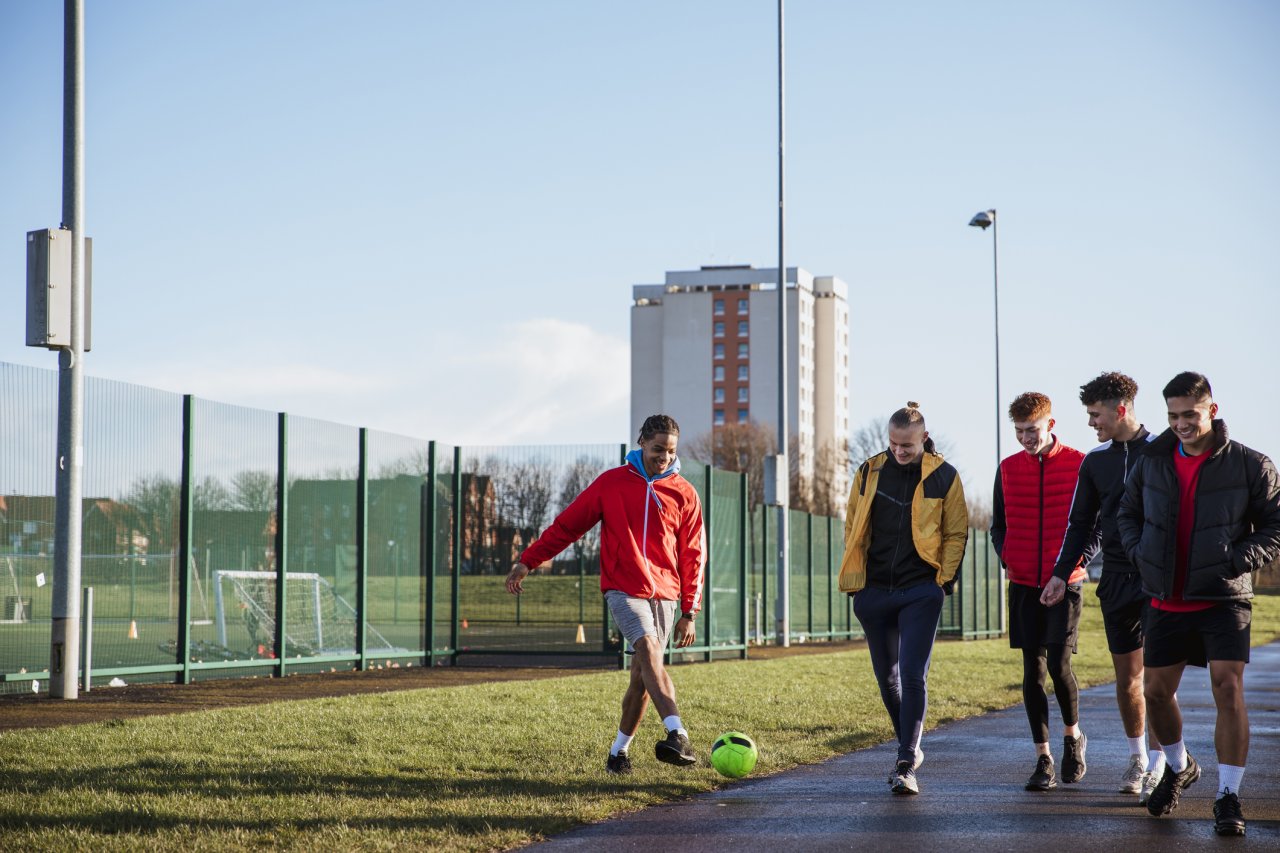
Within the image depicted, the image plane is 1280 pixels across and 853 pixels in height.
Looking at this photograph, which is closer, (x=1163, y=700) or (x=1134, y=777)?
(x=1163, y=700)

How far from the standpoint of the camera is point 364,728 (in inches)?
380

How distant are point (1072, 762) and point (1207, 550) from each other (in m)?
1.93

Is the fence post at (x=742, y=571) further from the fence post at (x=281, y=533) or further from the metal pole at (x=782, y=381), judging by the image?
the fence post at (x=281, y=533)

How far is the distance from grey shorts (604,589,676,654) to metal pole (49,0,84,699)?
573cm

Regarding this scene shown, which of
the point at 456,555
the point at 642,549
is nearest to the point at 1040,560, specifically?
the point at 642,549

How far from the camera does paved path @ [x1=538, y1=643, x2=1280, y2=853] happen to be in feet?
20.3

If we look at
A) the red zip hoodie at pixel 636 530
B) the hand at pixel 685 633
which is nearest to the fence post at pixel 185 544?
the red zip hoodie at pixel 636 530

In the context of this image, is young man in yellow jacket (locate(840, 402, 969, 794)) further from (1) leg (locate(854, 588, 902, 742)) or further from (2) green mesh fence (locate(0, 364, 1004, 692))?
(2) green mesh fence (locate(0, 364, 1004, 692))

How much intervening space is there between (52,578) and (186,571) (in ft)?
6.80

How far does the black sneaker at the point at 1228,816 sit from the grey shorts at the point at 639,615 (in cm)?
267

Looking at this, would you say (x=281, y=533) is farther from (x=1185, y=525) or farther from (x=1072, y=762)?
(x=1185, y=525)

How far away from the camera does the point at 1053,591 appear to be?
757 cm

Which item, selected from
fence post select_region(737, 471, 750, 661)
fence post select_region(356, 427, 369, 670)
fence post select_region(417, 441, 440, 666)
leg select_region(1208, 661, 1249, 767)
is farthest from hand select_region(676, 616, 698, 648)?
fence post select_region(737, 471, 750, 661)

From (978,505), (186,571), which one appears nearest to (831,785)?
(186,571)
